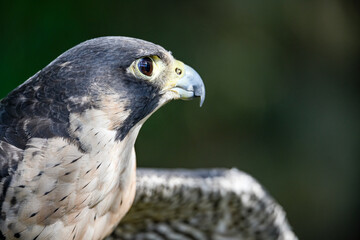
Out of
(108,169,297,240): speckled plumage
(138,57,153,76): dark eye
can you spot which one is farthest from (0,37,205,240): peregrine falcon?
(108,169,297,240): speckled plumage

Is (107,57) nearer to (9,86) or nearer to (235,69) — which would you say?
(9,86)

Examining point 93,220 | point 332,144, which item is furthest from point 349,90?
point 93,220

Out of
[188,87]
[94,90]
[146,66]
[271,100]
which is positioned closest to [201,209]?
[188,87]

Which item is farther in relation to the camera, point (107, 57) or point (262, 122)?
point (262, 122)

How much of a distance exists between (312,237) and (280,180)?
0.71 meters

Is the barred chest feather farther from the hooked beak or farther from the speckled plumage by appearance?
the speckled plumage

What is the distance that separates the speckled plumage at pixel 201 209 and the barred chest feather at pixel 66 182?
585 mm

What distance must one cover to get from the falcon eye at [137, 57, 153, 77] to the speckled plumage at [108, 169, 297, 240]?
664 millimetres

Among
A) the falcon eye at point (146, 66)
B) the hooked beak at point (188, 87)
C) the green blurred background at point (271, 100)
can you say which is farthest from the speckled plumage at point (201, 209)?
the green blurred background at point (271, 100)

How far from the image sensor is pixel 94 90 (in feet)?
7.05

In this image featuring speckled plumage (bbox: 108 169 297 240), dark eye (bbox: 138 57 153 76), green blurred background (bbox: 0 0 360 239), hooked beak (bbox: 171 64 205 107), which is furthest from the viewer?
green blurred background (bbox: 0 0 360 239)

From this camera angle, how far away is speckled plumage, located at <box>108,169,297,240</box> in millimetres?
2881

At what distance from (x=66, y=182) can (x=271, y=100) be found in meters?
4.24

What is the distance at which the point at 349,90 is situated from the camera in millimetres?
6312
